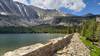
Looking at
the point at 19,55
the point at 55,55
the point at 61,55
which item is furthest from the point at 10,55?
the point at 61,55

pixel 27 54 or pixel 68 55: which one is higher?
pixel 27 54

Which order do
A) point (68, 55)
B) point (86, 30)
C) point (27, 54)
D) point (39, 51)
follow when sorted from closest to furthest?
point (27, 54) < point (39, 51) < point (68, 55) < point (86, 30)

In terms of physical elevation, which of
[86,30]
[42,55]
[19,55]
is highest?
[19,55]

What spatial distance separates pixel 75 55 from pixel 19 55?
1554 centimetres

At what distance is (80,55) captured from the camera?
27.3 meters

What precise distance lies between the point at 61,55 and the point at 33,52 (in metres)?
11.0

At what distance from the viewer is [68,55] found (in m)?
25.7

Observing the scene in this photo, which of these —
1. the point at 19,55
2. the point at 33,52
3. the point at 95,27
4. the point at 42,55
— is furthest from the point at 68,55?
the point at 95,27

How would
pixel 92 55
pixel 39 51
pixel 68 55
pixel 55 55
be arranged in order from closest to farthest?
pixel 39 51 < pixel 55 55 < pixel 68 55 < pixel 92 55

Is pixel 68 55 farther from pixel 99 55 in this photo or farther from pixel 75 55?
pixel 99 55

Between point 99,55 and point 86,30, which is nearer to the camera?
point 99,55

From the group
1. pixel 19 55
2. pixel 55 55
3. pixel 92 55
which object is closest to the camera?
pixel 19 55

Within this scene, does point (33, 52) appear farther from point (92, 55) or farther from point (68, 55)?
point (92, 55)

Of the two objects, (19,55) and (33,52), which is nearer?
(19,55)
